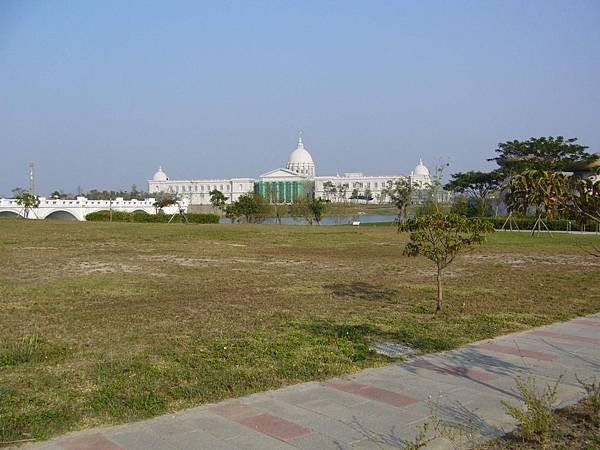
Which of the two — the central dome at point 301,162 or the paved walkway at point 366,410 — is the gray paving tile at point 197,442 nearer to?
the paved walkway at point 366,410

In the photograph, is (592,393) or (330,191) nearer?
(592,393)

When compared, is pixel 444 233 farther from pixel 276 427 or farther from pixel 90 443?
pixel 90 443

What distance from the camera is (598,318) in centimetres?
876

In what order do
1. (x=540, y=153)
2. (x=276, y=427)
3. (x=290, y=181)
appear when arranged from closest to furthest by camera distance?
(x=276, y=427), (x=540, y=153), (x=290, y=181)

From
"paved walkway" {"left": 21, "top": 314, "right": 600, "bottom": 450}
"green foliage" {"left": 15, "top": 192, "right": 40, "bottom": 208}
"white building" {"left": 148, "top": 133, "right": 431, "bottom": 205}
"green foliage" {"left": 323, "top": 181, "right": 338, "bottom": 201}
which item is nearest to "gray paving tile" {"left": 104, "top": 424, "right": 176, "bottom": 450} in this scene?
"paved walkway" {"left": 21, "top": 314, "right": 600, "bottom": 450}

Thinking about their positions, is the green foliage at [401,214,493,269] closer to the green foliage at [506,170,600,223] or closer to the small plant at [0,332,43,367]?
the green foliage at [506,170,600,223]

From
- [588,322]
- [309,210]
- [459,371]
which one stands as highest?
[309,210]

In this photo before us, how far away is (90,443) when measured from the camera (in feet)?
12.7

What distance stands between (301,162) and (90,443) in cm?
13872

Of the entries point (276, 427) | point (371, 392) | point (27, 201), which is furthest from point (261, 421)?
point (27, 201)

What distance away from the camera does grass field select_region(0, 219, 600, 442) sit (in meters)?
4.98

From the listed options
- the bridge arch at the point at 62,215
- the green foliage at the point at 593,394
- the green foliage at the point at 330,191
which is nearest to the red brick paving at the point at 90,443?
the green foliage at the point at 593,394

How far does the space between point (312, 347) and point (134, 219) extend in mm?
50510

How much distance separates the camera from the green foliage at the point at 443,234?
927 cm
